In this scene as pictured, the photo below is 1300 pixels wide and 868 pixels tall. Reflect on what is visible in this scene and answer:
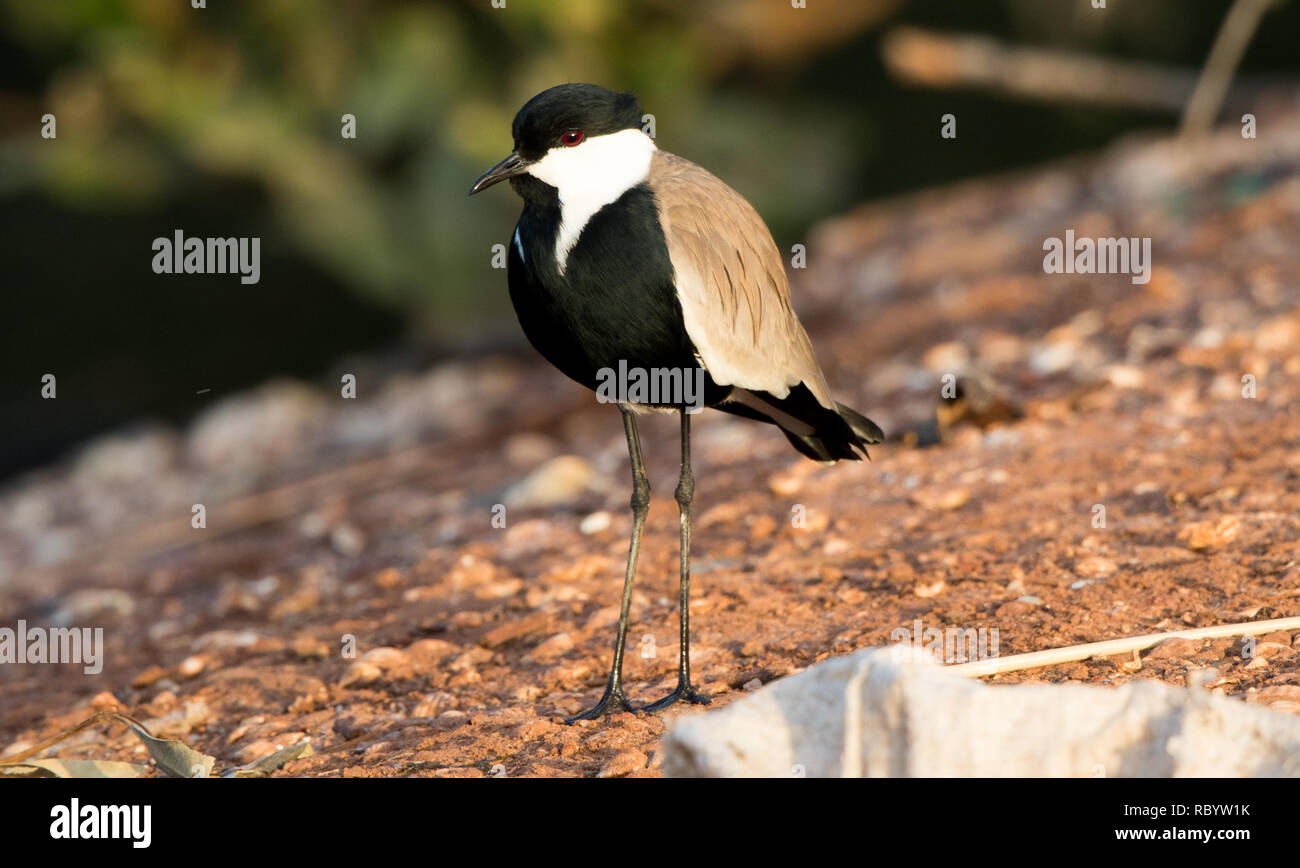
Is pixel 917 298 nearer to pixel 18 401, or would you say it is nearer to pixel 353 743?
pixel 353 743

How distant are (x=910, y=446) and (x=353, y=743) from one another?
238 centimetres

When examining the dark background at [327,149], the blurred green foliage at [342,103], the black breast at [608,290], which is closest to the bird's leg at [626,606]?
the black breast at [608,290]

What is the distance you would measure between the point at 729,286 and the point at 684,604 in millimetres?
807

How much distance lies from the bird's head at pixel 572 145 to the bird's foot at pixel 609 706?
1.21 metres

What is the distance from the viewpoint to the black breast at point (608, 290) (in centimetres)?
327

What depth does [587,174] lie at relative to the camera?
11.1 feet

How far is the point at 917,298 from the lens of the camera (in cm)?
717

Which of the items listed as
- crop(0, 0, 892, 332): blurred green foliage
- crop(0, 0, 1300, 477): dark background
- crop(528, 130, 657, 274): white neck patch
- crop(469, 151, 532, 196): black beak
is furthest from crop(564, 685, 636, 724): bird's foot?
crop(0, 0, 892, 332): blurred green foliage

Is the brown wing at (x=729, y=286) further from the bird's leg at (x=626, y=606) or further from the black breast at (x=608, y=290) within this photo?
the bird's leg at (x=626, y=606)

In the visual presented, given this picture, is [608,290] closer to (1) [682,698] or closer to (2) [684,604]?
(2) [684,604]

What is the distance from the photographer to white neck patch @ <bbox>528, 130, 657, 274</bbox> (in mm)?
3347

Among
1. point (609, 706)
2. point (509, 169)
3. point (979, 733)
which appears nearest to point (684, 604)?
point (609, 706)
